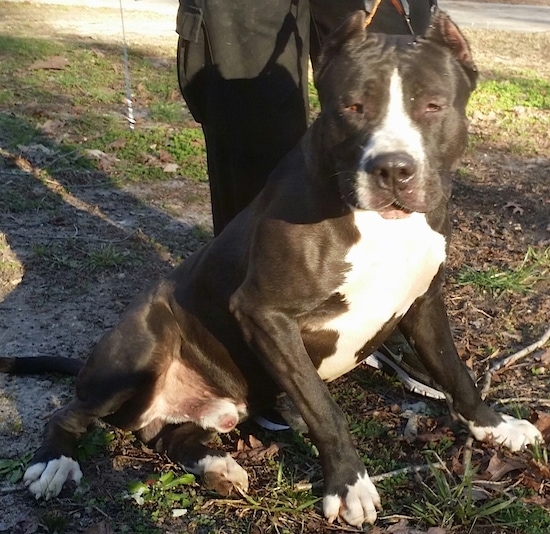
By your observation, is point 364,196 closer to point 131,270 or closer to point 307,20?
point 307,20

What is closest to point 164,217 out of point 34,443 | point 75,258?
point 75,258

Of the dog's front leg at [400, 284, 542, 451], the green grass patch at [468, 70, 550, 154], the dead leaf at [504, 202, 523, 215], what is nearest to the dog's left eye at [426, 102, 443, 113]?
the dog's front leg at [400, 284, 542, 451]

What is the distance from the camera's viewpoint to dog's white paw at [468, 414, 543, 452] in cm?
319

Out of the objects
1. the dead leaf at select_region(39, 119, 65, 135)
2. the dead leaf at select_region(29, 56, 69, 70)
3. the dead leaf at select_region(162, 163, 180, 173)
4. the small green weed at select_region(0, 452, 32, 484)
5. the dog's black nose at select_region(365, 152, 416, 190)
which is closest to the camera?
the dog's black nose at select_region(365, 152, 416, 190)

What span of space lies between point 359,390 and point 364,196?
52.8 inches

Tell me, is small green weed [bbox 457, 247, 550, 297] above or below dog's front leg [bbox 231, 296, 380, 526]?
below

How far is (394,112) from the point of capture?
270cm

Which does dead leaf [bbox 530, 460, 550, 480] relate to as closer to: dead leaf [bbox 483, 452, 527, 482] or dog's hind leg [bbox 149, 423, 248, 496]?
dead leaf [bbox 483, 452, 527, 482]

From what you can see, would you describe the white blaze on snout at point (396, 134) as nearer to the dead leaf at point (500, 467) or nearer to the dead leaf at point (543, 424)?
the dead leaf at point (500, 467)

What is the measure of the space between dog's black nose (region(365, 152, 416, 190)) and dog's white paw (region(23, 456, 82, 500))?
157cm

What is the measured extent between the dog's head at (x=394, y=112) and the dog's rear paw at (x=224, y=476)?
41.9 inches

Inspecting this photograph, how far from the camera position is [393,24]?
374 cm

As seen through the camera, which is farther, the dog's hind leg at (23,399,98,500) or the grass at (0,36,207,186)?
the grass at (0,36,207,186)

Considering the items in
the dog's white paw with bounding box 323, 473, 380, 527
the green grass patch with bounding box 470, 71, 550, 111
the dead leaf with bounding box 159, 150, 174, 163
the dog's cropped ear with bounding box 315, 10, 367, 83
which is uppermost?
the dog's cropped ear with bounding box 315, 10, 367, 83
